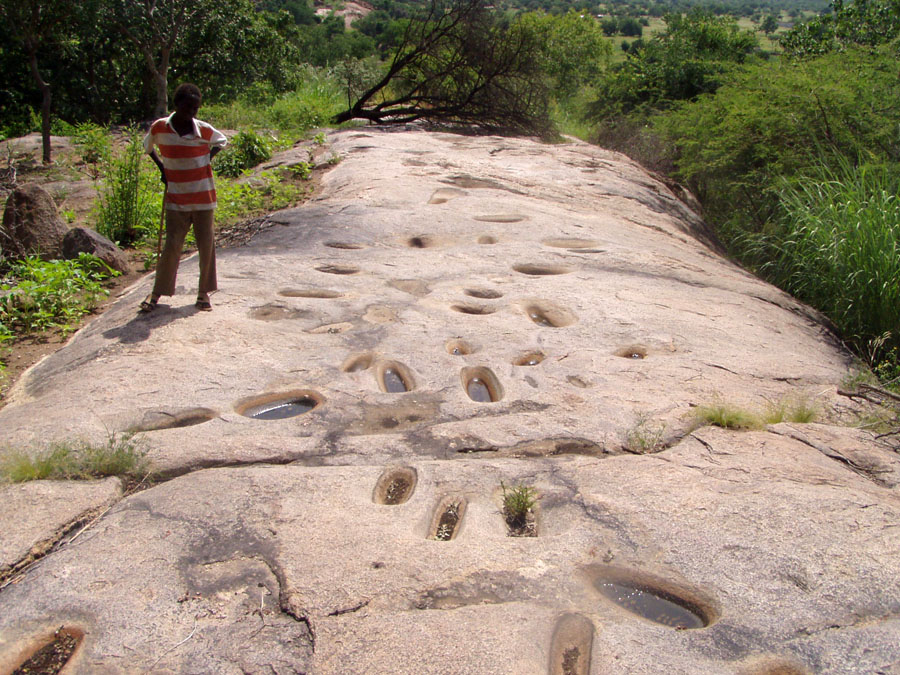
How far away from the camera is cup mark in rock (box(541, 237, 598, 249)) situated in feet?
19.0

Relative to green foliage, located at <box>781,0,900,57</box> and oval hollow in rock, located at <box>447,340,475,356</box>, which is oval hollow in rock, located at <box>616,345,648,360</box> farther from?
green foliage, located at <box>781,0,900,57</box>

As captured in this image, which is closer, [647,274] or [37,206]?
[647,274]

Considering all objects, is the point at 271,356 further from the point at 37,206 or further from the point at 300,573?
the point at 37,206

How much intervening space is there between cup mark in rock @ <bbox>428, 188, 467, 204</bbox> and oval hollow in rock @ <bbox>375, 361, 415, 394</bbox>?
318cm

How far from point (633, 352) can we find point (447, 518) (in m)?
1.87

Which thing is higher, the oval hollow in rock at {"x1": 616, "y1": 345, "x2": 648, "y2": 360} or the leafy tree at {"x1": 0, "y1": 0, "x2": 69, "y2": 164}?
the leafy tree at {"x1": 0, "y1": 0, "x2": 69, "y2": 164}

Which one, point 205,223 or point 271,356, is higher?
point 205,223

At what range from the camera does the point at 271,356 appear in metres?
3.81

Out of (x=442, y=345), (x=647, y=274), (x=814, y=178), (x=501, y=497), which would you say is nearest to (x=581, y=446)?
(x=501, y=497)

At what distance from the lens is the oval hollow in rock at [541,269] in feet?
17.3

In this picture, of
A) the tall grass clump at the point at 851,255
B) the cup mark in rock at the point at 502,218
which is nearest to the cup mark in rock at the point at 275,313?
the cup mark in rock at the point at 502,218

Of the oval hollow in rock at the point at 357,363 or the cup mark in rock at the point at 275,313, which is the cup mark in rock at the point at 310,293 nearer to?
the cup mark in rock at the point at 275,313

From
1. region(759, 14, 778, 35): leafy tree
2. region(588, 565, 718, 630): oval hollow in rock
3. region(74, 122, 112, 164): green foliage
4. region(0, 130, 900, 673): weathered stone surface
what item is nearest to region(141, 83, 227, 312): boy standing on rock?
region(0, 130, 900, 673): weathered stone surface

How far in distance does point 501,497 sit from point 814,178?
20.9 ft
